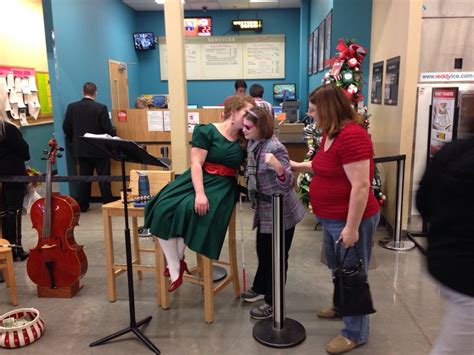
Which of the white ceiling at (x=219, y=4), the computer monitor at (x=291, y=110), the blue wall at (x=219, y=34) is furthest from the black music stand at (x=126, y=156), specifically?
the blue wall at (x=219, y=34)

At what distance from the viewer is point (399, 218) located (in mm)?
3859

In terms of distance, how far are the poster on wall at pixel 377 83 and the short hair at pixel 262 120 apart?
254cm

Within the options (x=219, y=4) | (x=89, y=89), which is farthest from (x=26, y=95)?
(x=219, y=4)

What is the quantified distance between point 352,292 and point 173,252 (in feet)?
3.33

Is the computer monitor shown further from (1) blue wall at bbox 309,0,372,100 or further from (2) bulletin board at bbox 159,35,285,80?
(2) bulletin board at bbox 159,35,285,80

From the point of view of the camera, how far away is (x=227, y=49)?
939cm

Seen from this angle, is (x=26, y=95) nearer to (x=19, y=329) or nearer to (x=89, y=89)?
(x=89, y=89)

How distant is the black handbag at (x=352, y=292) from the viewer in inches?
80.7

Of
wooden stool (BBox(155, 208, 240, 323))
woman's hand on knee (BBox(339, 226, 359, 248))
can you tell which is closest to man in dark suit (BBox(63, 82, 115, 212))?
wooden stool (BBox(155, 208, 240, 323))

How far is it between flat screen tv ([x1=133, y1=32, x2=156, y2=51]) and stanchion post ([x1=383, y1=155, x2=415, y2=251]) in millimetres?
6982

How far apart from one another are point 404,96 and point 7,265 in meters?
3.39


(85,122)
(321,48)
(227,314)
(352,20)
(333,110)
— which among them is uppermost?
(352,20)

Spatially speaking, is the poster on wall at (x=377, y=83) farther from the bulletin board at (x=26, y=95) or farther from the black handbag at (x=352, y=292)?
the bulletin board at (x=26, y=95)

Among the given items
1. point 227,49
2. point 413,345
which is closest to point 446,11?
point 413,345
